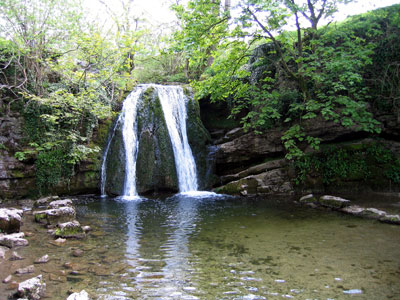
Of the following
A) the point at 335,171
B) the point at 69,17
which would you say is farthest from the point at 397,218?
the point at 69,17

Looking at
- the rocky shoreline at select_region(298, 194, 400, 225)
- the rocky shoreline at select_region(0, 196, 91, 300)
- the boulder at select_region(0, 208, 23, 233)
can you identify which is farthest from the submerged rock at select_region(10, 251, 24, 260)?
the rocky shoreline at select_region(298, 194, 400, 225)

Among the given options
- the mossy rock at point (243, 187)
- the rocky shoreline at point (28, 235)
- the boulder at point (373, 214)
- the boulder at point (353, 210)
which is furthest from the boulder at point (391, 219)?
the rocky shoreline at point (28, 235)

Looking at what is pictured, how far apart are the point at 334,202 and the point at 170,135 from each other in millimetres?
7281

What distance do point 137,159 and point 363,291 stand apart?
9.59 meters

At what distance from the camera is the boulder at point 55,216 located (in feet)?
19.7

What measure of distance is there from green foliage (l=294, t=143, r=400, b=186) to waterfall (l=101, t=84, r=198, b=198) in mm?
4655

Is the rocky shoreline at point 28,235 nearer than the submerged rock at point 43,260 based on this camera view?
Yes

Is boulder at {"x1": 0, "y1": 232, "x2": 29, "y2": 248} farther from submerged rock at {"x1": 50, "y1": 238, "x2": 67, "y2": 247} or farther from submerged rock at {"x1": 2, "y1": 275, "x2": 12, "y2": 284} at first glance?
submerged rock at {"x1": 2, "y1": 275, "x2": 12, "y2": 284}

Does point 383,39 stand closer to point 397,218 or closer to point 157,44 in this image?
point 397,218

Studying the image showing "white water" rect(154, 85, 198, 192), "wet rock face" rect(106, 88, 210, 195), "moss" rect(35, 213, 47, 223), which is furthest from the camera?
"white water" rect(154, 85, 198, 192)

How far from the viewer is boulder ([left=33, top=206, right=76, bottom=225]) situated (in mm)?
6016

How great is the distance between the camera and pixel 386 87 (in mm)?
10031

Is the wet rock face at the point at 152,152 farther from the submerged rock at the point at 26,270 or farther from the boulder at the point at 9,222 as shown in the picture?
the submerged rock at the point at 26,270

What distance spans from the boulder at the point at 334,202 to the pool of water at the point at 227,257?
0.47 metres
